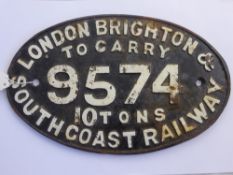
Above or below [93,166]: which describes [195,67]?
above

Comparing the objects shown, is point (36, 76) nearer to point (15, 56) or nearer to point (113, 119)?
point (15, 56)

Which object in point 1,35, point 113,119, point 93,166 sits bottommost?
point 93,166

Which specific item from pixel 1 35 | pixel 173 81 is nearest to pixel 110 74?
pixel 173 81

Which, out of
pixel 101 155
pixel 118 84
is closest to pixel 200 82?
pixel 118 84

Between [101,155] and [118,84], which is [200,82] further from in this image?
[101,155]
